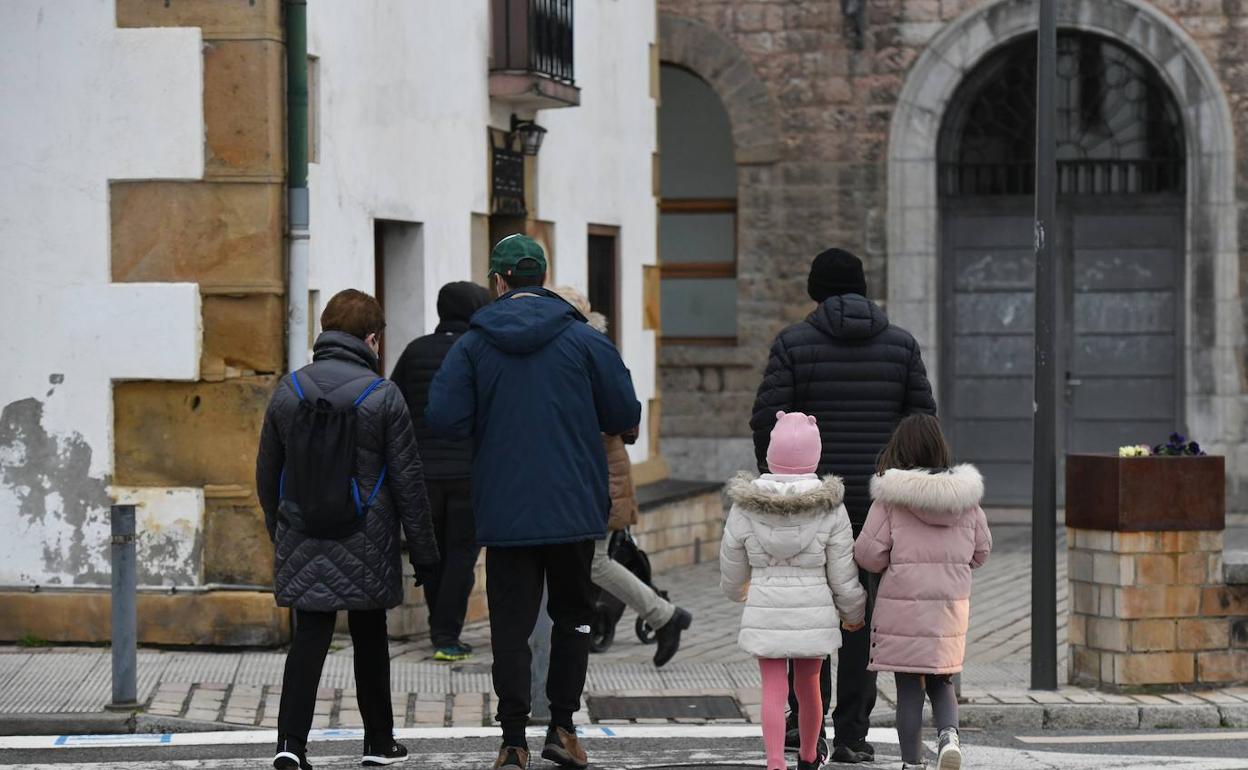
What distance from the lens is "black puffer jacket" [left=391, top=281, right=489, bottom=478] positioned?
10.3m

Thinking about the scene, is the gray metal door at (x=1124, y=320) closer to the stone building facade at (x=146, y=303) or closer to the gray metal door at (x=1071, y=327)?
the gray metal door at (x=1071, y=327)

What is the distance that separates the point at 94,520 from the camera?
1048 centimetres

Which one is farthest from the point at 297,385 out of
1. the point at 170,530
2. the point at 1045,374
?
the point at 1045,374

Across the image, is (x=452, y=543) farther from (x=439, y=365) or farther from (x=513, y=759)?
(x=513, y=759)

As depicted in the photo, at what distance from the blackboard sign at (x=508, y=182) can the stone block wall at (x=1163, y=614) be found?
4.97 meters

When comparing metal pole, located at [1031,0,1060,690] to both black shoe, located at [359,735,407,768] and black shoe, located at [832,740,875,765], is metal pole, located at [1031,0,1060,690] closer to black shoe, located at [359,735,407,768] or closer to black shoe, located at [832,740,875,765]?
black shoe, located at [832,740,875,765]

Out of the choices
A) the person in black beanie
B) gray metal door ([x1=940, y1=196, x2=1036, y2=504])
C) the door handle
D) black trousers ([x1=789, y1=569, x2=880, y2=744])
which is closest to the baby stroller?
the person in black beanie

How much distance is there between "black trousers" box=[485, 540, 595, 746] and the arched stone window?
11.5 metres

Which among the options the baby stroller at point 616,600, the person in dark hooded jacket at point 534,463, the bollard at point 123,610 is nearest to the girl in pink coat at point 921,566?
the person in dark hooded jacket at point 534,463

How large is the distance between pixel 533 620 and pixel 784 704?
3.00 ft

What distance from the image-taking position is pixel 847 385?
312 inches

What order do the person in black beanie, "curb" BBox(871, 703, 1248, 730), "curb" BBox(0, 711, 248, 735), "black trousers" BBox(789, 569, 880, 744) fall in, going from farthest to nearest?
"curb" BBox(871, 703, 1248, 730)
"curb" BBox(0, 711, 248, 735)
the person in black beanie
"black trousers" BBox(789, 569, 880, 744)

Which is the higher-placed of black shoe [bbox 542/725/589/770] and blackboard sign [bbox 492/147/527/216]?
blackboard sign [bbox 492/147/527/216]

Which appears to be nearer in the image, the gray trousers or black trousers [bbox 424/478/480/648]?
the gray trousers
